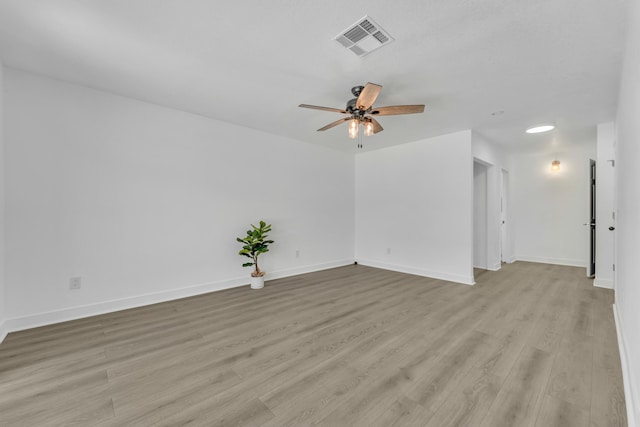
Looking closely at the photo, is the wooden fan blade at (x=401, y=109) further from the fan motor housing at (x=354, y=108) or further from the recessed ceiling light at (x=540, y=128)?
the recessed ceiling light at (x=540, y=128)

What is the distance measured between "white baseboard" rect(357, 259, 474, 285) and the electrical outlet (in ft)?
15.1

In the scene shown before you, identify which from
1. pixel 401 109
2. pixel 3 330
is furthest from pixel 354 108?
pixel 3 330

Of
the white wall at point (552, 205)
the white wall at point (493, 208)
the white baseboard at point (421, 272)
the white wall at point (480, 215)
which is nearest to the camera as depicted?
the white baseboard at point (421, 272)

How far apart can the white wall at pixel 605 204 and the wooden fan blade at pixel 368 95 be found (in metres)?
3.84

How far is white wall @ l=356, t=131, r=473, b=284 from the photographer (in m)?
4.36

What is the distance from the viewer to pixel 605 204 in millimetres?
3969

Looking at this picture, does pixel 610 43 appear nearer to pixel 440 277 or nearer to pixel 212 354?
pixel 440 277

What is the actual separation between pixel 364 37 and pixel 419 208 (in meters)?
3.48

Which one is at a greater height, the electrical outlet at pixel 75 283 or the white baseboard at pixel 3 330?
the electrical outlet at pixel 75 283

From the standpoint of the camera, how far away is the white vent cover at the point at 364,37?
1939mm

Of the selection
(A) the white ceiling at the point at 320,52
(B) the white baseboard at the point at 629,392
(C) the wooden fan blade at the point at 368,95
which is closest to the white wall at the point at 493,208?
(A) the white ceiling at the point at 320,52

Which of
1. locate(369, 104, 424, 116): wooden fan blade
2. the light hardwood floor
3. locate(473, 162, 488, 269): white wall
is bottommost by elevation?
the light hardwood floor

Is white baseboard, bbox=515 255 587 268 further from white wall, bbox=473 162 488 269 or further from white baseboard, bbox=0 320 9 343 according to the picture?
white baseboard, bbox=0 320 9 343

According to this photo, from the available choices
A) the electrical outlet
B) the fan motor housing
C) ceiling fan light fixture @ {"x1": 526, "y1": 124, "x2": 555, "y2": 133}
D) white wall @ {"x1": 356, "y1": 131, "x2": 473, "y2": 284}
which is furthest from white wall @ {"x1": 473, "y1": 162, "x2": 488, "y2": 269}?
the electrical outlet
